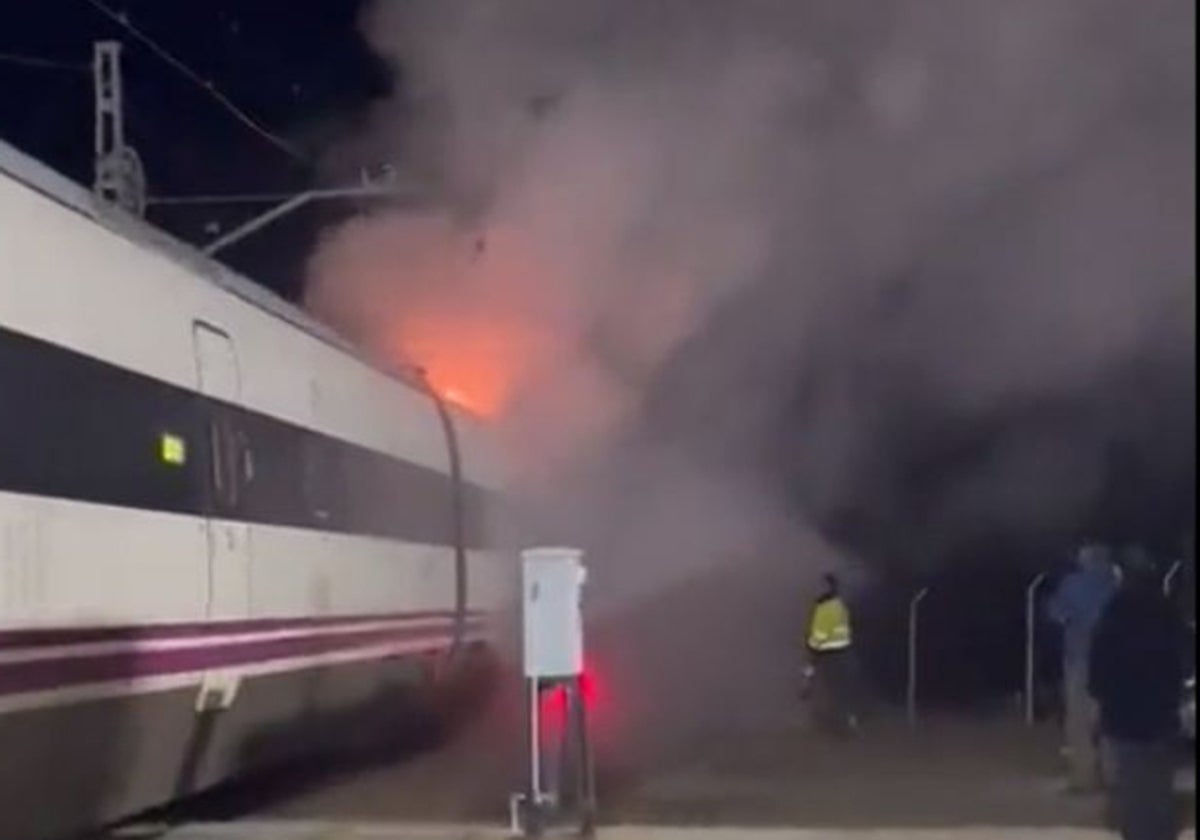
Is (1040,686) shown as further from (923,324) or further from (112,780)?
(112,780)

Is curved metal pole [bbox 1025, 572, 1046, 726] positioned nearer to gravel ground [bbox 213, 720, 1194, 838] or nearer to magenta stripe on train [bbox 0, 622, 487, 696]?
gravel ground [bbox 213, 720, 1194, 838]

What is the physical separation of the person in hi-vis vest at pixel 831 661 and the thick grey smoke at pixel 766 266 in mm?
1874

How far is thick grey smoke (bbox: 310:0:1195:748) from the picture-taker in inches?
751

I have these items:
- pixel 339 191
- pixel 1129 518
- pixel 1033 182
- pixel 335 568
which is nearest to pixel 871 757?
pixel 1129 518

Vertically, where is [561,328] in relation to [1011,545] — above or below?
above

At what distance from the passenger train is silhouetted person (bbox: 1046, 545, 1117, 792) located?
4.14 metres

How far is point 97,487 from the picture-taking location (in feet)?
38.4

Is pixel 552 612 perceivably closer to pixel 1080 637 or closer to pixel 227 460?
pixel 227 460

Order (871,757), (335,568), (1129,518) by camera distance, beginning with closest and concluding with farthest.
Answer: (335,568) < (1129,518) < (871,757)

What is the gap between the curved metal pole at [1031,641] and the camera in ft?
79.2

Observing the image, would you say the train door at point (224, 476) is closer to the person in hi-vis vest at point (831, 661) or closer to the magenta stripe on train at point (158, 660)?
the magenta stripe on train at point (158, 660)

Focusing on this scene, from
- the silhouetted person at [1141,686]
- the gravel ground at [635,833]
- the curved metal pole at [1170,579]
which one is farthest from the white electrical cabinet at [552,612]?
the silhouetted person at [1141,686]

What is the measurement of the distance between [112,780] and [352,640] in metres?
5.08

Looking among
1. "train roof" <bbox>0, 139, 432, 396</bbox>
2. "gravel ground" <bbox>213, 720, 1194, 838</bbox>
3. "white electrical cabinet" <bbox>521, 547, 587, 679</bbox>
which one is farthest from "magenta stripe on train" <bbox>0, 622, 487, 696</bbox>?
"train roof" <bbox>0, 139, 432, 396</bbox>
